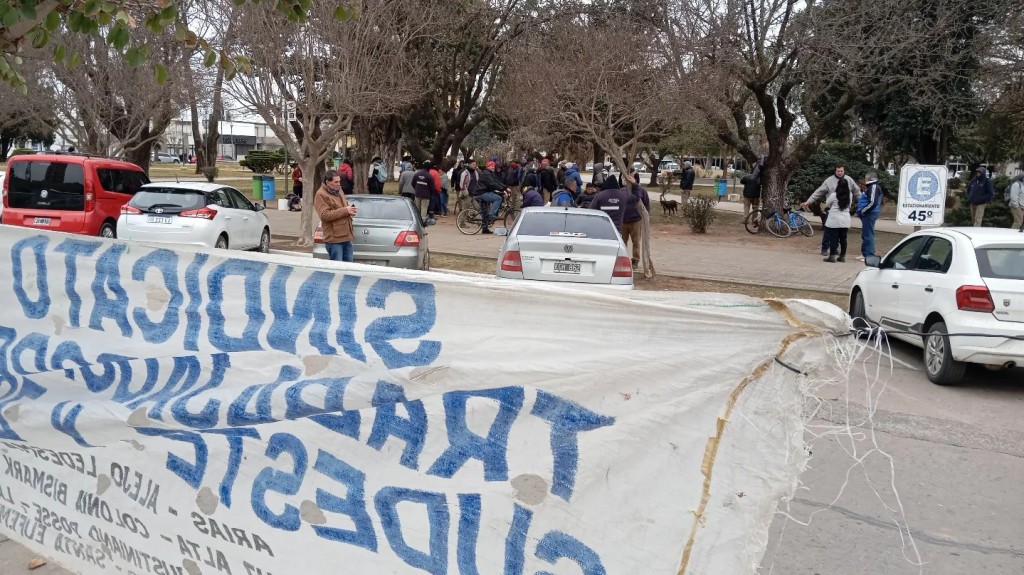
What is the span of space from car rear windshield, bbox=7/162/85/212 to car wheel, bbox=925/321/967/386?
47.3 feet

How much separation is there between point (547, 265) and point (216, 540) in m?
7.06

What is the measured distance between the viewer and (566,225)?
10.8 meters

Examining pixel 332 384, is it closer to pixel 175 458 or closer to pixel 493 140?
pixel 175 458

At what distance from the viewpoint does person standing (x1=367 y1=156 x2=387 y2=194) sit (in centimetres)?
2591

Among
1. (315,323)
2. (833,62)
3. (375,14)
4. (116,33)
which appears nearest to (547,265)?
(116,33)

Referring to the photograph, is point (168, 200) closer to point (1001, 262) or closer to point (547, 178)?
point (1001, 262)

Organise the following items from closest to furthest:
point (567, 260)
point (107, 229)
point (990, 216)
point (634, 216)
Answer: point (567, 260) < point (634, 216) < point (107, 229) < point (990, 216)

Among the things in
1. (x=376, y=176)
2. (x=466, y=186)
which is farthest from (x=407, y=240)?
(x=376, y=176)

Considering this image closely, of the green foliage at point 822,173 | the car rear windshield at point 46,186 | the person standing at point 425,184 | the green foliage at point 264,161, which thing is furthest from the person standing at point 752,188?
the green foliage at point 264,161

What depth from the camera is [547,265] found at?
33.6 ft

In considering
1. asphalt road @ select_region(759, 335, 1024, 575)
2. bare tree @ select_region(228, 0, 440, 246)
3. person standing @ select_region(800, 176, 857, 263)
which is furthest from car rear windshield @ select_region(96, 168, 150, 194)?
asphalt road @ select_region(759, 335, 1024, 575)

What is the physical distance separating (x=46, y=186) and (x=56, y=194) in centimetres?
21

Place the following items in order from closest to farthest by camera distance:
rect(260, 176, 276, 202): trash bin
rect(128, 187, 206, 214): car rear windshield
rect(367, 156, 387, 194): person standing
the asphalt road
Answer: the asphalt road, rect(128, 187, 206, 214): car rear windshield, rect(367, 156, 387, 194): person standing, rect(260, 176, 276, 202): trash bin

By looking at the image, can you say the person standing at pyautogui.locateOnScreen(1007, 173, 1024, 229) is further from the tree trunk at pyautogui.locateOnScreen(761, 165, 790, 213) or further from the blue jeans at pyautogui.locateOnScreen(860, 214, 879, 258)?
the tree trunk at pyautogui.locateOnScreen(761, 165, 790, 213)
